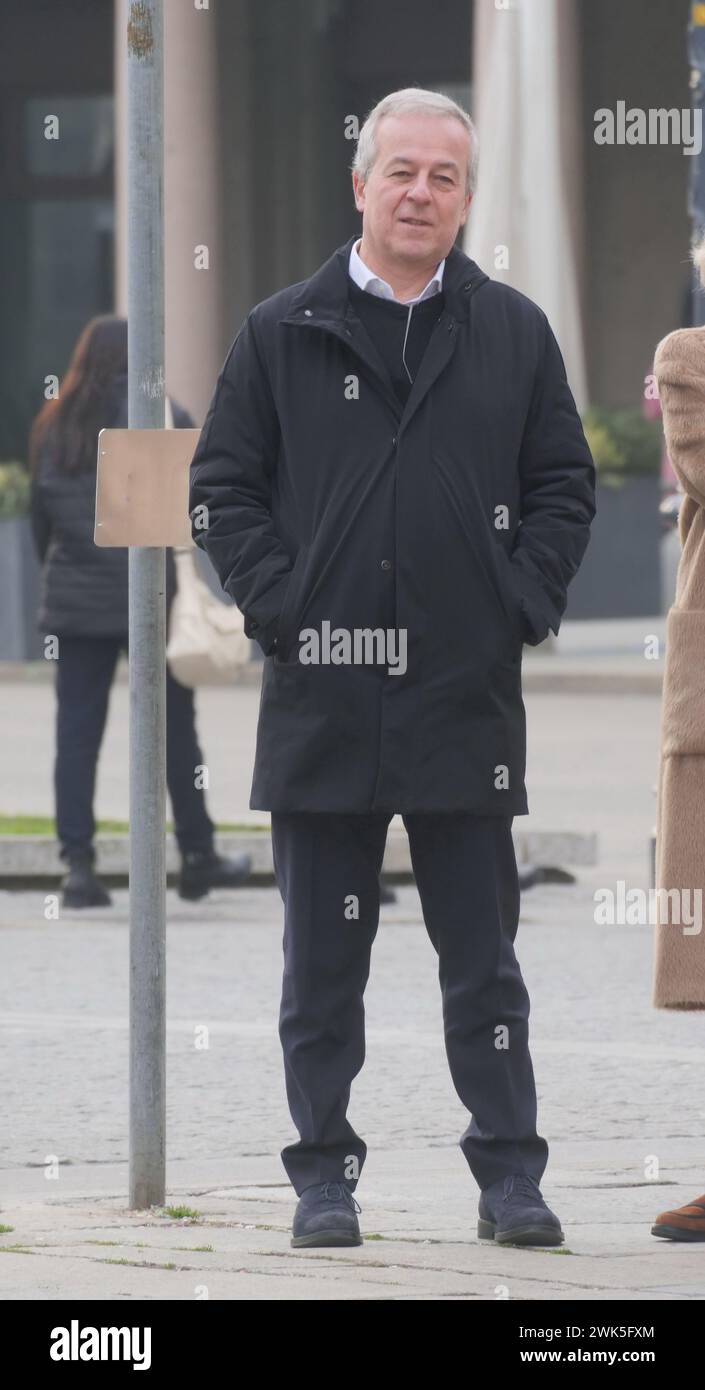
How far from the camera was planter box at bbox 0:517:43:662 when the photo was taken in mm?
20547

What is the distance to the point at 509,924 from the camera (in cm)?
517

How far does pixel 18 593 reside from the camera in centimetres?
2070

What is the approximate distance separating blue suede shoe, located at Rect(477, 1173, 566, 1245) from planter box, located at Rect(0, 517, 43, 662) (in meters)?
15.7

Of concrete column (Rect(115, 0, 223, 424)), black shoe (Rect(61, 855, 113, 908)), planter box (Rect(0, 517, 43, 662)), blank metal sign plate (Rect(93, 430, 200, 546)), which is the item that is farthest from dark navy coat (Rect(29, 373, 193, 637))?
concrete column (Rect(115, 0, 223, 424))

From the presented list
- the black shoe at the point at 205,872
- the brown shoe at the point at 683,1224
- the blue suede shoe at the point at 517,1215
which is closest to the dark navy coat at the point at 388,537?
the blue suede shoe at the point at 517,1215

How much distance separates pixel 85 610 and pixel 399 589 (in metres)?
5.12

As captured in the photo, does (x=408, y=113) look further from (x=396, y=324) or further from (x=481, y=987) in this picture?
(x=481, y=987)

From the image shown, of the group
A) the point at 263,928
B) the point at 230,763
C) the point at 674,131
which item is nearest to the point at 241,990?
the point at 263,928

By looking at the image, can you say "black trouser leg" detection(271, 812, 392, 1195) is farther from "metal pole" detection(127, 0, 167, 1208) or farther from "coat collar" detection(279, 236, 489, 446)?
"coat collar" detection(279, 236, 489, 446)

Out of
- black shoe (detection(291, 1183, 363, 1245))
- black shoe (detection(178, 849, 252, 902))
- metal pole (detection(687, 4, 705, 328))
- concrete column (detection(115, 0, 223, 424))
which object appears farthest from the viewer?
concrete column (detection(115, 0, 223, 424))

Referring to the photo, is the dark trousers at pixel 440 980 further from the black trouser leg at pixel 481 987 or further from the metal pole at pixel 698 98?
the metal pole at pixel 698 98

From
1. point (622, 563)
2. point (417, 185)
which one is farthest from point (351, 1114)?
point (622, 563)
